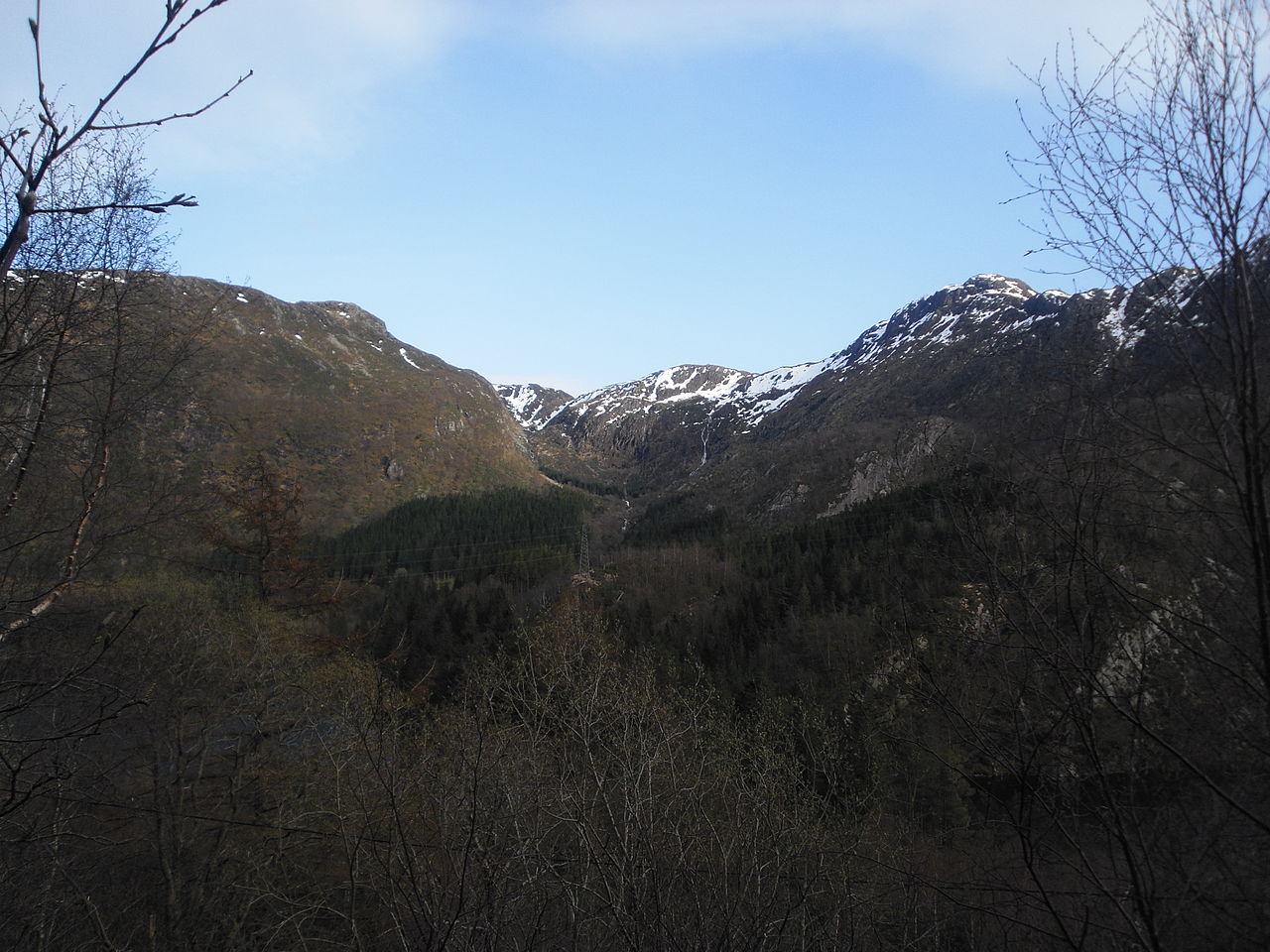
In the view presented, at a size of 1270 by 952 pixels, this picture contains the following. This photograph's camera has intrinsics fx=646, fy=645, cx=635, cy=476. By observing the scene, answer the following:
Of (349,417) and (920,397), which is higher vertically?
(349,417)

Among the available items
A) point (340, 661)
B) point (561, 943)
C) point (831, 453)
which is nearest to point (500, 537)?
point (831, 453)

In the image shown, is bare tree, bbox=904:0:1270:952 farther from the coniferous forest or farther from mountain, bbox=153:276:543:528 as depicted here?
mountain, bbox=153:276:543:528

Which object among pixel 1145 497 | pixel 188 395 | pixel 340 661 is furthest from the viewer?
pixel 340 661

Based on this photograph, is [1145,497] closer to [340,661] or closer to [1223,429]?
[1223,429]

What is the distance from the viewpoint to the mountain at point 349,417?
9906 centimetres

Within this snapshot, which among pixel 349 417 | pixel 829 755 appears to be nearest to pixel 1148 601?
pixel 829 755

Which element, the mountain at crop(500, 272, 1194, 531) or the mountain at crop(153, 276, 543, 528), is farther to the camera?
the mountain at crop(153, 276, 543, 528)

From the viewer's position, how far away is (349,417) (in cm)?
11431

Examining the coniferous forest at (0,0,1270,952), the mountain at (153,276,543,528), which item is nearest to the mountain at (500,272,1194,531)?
the coniferous forest at (0,0,1270,952)

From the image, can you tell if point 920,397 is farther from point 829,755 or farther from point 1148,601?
point 1148,601

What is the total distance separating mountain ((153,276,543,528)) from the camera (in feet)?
→ 325

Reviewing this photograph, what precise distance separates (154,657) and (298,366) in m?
124

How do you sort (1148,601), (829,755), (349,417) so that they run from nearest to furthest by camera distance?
(1148,601) < (829,755) < (349,417)

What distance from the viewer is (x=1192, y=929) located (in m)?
3.07
